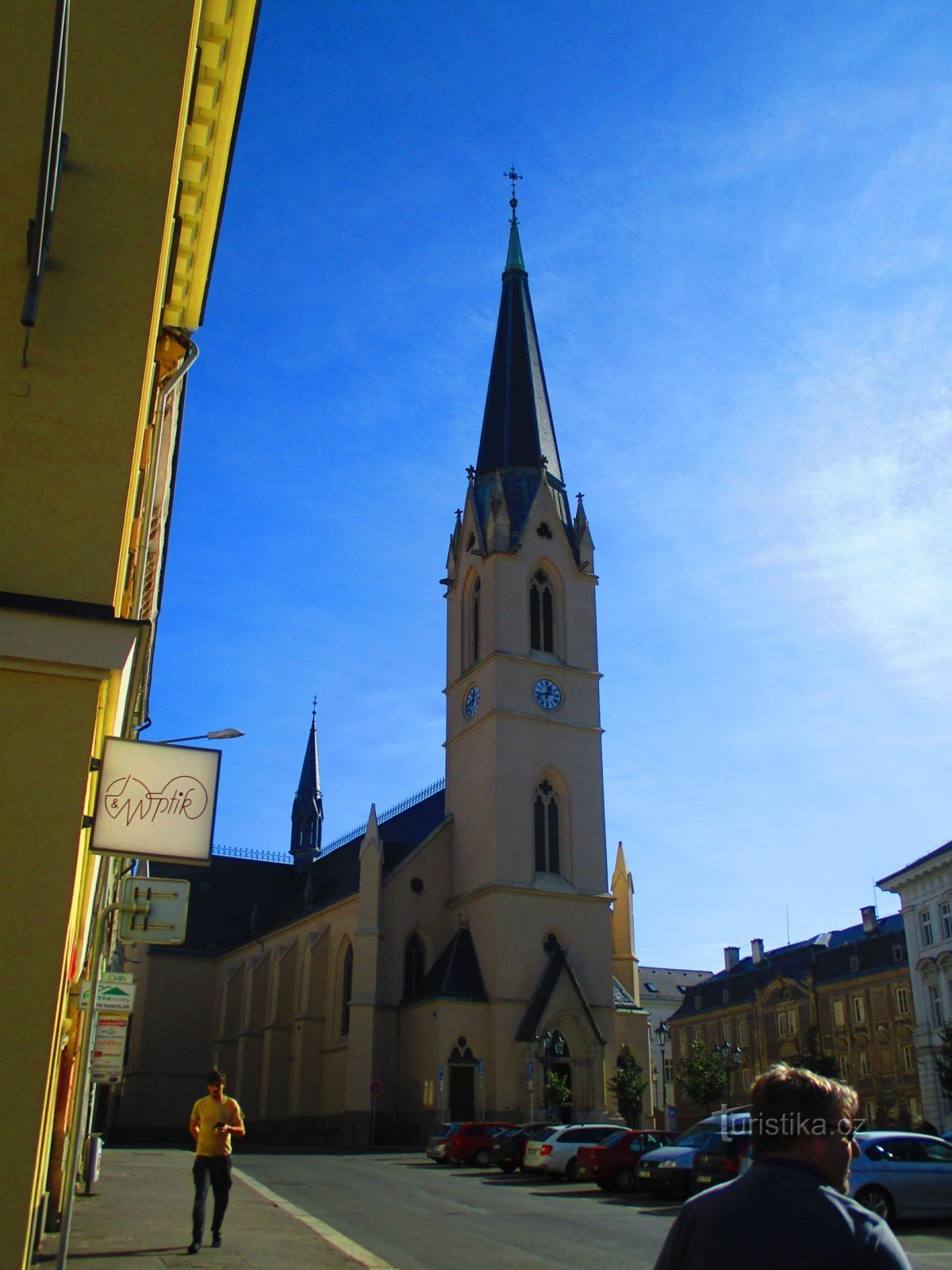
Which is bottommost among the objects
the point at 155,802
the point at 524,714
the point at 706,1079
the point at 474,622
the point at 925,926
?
the point at 706,1079

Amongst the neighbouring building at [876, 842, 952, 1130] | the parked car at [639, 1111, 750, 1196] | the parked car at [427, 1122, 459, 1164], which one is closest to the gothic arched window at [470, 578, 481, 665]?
the parked car at [427, 1122, 459, 1164]

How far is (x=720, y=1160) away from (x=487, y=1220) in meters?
4.31

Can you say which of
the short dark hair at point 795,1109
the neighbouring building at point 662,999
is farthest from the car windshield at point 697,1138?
the neighbouring building at point 662,999

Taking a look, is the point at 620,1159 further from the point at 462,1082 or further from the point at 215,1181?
the point at 462,1082

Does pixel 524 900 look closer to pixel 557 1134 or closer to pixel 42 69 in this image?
pixel 557 1134

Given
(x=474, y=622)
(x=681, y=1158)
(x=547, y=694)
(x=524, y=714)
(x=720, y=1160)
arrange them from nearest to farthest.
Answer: (x=720, y=1160), (x=681, y=1158), (x=524, y=714), (x=547, y=694), (x=474, y=622)

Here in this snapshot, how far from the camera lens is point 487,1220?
1625 centimetres

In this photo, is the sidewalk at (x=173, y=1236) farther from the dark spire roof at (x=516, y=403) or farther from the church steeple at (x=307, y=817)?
the church steeple at (x=307, y=817)

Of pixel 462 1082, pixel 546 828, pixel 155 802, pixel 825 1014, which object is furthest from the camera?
pixel 825 1014

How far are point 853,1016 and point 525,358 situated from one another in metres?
42.5

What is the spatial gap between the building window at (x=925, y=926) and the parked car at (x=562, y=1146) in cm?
3340

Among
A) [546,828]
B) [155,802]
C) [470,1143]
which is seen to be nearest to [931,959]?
[546,828]

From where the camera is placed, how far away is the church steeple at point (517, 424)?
50062 mm

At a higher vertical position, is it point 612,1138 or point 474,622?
point 474,622
